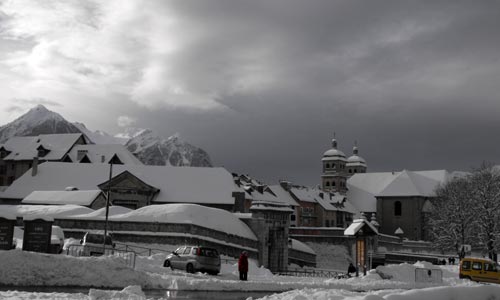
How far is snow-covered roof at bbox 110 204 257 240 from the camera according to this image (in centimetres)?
4334

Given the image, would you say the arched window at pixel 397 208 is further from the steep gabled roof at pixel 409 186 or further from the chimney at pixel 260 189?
the chimney at pixel 260 189

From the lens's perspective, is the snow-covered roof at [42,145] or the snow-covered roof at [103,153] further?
the snow-covered roof at [42,145]

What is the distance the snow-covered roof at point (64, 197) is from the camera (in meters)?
57.8

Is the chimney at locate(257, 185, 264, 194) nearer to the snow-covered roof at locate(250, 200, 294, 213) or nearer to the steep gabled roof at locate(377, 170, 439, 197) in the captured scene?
the steep gabled roof at locate(377, 170, 439, 197)

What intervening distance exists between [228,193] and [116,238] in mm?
22880

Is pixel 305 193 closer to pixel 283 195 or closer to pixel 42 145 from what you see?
pixel 283 195

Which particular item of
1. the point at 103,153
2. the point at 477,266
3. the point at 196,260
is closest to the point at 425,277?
the point at 477,266

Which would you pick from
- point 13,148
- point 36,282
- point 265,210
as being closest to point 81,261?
point 36,282

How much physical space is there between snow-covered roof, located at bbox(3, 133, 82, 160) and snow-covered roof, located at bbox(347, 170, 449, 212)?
192 ft

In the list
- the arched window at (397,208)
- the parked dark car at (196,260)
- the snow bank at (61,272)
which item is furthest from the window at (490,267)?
the arched window at (397,208)

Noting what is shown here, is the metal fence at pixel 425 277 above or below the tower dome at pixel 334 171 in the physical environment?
below

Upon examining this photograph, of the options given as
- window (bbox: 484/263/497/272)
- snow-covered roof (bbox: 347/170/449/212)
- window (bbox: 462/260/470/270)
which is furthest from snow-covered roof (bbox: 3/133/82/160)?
window (bbox: 484/263/497/272)

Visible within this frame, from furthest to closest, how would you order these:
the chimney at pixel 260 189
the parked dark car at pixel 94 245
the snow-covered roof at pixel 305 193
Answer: the snow-covered roof at pixel 305 193
the chimney at pixel 260 189
the parked dark car at pixel 94 245

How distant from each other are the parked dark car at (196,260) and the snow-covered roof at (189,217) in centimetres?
1408
